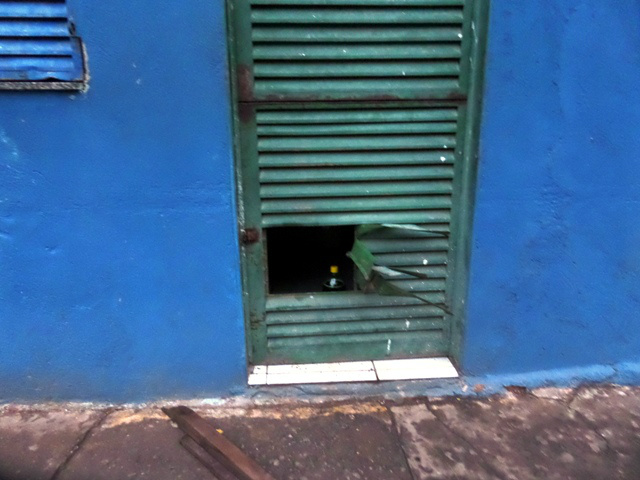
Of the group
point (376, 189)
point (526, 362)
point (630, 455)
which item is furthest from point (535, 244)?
point (630, 455)

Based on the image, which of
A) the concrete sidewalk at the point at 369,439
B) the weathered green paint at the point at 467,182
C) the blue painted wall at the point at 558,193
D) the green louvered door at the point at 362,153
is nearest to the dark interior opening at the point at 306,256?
the green louvered door at the point at 362,153

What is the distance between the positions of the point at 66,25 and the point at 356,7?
133cm

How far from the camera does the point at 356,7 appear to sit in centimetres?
243

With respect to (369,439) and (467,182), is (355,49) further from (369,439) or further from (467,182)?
(369,439)

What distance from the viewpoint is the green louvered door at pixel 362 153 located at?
244 centimetres

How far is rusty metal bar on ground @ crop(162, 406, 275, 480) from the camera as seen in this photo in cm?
225

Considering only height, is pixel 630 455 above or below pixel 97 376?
below

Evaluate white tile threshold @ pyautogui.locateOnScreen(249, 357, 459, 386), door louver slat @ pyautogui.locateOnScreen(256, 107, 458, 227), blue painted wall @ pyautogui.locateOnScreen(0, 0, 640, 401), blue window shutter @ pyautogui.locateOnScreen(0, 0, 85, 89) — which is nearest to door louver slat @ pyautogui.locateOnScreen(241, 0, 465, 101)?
door louver slat @ pyautogui.locateOnScreen(256, 107, 458, 227)

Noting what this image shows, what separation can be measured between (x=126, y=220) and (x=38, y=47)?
0.85 metres

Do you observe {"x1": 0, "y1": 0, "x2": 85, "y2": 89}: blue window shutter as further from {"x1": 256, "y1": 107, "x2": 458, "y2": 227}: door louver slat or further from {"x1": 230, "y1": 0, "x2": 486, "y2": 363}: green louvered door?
{"x1": 256, "y1": 107, "x2": 458, "y2": 227}: door louver slat

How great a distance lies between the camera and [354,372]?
284 centimetres

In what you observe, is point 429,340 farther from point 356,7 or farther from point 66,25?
point 66,25

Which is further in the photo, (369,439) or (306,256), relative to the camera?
(306,256)

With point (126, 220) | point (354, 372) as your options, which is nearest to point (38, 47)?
point (126, 220)
